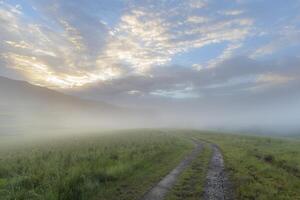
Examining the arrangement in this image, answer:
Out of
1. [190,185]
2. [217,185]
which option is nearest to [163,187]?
[190,185]

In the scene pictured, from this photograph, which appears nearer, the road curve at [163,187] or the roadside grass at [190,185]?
the road curve at [163,187]

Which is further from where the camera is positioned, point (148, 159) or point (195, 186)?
point (148, 159)

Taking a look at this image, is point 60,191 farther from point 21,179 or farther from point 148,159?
point 148,159

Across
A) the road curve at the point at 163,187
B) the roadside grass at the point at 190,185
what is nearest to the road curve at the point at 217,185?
the roadside grass at the point at 190,185

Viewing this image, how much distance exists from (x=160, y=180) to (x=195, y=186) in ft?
7.76

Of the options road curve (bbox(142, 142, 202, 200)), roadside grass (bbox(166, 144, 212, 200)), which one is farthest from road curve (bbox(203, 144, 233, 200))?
road curve (bbox(142, 142, 202, 200))

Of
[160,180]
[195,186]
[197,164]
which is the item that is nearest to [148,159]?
[197,164]

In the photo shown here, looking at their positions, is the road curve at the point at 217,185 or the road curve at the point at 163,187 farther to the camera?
the road curve at the point at 217,185

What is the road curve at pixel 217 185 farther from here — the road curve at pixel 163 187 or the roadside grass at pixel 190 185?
the road curve at pixel 163 187

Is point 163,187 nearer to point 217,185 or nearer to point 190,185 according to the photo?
point 190,185

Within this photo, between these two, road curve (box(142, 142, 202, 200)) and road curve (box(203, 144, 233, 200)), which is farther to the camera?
road curve (box(203, 144, 233, 200))

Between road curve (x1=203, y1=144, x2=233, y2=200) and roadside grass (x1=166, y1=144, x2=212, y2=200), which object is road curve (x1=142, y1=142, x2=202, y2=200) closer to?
roadside grass (x1=166, y1=144, x2=212, y2=200)

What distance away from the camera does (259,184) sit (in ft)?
46.1

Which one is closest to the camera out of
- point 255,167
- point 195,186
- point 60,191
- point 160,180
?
point 60,191
